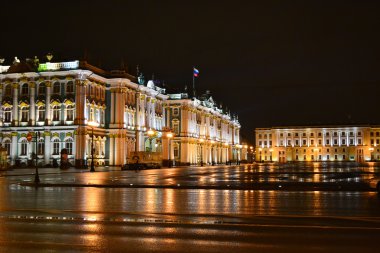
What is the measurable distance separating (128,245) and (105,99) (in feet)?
244

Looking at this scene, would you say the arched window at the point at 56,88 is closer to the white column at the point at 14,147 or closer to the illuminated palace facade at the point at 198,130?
the white column at the point at 14,147

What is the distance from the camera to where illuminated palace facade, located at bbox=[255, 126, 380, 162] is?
7461 inches

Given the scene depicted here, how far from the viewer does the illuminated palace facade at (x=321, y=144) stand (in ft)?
622

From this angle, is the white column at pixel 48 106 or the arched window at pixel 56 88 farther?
the arched window at pixel 56 88

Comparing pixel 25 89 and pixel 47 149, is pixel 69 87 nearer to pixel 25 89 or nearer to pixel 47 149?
pixel 25 89

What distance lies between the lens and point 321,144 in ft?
634

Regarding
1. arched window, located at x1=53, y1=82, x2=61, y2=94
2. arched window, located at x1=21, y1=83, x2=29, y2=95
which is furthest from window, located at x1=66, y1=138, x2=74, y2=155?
arched window, located at x1=21, y1=83, x2=29, y2=95

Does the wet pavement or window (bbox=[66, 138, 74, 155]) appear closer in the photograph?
the wet pavement

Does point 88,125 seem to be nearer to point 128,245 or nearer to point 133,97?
point 133,97

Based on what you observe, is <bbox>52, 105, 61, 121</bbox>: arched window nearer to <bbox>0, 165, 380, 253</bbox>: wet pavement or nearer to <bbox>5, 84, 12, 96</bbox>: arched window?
<bbox>5, 84, 12, 96</bbox>: arched window

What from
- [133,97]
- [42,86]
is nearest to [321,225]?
[42,86]

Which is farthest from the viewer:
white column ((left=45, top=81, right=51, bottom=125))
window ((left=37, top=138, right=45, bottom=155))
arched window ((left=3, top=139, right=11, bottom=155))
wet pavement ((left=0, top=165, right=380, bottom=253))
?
arched window ((left=3, top=139, right=11, bottom=155))

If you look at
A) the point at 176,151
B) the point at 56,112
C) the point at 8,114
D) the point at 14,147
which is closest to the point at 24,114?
the point at 8,114

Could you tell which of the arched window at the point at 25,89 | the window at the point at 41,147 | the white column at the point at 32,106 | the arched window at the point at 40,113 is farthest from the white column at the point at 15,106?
the window at the point at 41,147
